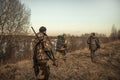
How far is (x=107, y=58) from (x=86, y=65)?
217cm

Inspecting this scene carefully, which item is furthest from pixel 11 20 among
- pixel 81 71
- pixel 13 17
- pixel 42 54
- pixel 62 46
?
pixel 42 54

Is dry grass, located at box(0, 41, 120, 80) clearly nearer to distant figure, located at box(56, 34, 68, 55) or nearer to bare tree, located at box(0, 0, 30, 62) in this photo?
distant figure, located at box(56, 34, 68, 55)

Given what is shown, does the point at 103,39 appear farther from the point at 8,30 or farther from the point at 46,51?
the point at 46,51

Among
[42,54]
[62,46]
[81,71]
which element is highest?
[42,54]

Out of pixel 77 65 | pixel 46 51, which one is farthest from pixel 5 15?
pixel 46 51

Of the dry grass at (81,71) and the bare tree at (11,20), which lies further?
the bare tree at (11,20)

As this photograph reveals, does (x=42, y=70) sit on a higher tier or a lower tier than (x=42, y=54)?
lower

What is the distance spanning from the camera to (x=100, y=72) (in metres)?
11.1

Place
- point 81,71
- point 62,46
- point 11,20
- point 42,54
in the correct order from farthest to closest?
point 11,20
point 62,46
point 81,71
point 42,54

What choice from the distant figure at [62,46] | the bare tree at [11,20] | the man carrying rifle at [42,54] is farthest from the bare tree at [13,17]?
the man carrying rifle at [42,54]

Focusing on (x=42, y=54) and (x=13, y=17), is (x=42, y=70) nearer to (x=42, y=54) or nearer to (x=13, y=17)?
(x=42, y=54)

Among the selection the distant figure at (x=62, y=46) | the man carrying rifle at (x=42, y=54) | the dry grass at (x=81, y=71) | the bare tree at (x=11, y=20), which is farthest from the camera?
the bare tree at (x=11, y=20)

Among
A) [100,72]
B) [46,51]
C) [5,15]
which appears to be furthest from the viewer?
[5,15]

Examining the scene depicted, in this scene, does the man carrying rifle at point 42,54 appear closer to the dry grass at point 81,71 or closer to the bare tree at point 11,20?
the dry grass at point 81,71
